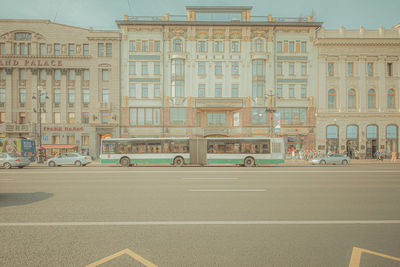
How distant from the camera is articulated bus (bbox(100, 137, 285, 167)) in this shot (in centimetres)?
1980

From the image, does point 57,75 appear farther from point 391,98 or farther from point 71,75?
point 391,98

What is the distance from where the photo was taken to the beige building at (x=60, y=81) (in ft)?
103

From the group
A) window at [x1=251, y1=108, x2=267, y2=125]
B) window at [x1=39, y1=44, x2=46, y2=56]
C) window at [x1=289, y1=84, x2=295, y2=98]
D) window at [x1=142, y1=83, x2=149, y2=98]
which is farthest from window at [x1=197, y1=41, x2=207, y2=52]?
window at [x1=39, y1=44, x2=46, y2=56]

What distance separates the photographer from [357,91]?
3225 centimetres

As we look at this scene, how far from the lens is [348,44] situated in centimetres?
3175

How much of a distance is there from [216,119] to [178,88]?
756 cm

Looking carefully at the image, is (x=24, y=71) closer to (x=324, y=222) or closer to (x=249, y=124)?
(x=249, y=124)

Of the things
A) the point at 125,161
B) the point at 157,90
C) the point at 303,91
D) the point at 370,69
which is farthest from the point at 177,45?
the point at 370,69

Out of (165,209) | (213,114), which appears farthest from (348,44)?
(165,209)

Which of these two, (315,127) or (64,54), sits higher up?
(64,54)

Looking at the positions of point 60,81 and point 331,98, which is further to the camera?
point 331,98

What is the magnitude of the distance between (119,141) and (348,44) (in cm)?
3542

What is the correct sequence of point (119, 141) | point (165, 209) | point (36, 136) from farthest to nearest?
point (36, 136), point (119, 141), point (165, 209)

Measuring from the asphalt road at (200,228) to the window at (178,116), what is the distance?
24.6 metres
